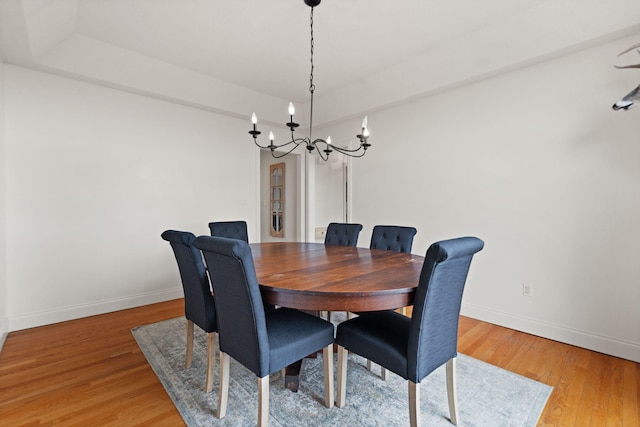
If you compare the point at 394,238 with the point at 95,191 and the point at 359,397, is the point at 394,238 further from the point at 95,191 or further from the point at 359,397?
the point at 95,191

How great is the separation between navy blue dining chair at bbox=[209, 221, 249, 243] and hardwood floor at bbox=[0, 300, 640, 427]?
3.73 ft

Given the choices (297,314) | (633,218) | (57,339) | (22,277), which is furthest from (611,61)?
(22,277)

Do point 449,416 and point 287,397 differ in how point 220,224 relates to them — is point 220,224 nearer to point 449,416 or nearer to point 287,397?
point 287,397

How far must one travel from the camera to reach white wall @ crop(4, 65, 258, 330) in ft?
8.97

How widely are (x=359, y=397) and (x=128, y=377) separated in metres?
1.50

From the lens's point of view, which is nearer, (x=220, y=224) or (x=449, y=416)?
(x=449, y=416)

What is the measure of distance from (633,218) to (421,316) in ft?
7.01

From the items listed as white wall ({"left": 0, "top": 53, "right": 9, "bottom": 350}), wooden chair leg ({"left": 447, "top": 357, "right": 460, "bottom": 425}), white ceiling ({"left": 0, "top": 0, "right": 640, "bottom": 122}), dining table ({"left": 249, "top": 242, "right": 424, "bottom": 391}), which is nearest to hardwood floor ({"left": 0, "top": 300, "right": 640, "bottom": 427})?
white wall ({"left": 0, "top": 53, "right": 9, "bottom": 350})

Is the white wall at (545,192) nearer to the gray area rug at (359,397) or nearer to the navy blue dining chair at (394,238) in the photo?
the navy blue dining chair at (394,238)

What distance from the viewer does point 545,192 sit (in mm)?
2611

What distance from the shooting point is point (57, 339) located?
8.27 feet

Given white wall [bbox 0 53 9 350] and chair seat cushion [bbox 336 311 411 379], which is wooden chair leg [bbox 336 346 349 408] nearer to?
chair seat cushion [bbox 336 311 411 379]

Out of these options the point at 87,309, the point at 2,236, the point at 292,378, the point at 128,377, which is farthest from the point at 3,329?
the point at 292,378

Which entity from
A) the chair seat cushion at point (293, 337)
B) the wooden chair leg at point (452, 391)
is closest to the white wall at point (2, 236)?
the chair seat cushion at point (293, 337)
